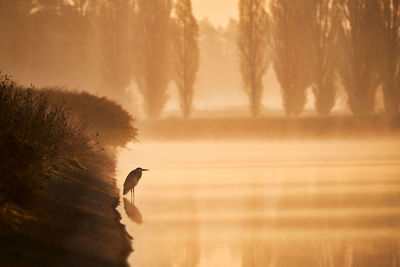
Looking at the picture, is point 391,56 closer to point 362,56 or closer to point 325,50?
point 362,56

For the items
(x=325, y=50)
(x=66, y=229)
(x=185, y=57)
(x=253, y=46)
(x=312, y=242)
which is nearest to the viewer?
(x=66, y=229)

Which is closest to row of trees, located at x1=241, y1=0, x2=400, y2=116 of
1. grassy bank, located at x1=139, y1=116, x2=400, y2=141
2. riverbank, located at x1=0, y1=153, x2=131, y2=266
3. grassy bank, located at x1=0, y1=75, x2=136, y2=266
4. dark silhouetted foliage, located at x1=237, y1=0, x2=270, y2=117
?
dark silhouetted foliage, located at x1=237, y1=0, x2=270, y2=117

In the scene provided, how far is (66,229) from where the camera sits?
938 cm

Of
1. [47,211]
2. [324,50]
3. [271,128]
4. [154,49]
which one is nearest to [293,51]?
[324,50]

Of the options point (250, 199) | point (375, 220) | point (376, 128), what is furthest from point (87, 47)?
point (375, 220)

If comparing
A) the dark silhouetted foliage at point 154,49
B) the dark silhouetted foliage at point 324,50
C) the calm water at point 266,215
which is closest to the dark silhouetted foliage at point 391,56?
the dark silhouetted foliage at point 324,50

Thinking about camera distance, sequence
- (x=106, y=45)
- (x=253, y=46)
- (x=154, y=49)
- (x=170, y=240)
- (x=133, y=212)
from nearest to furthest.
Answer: (x=170, y=240) → (x=133, y=212) → (x=253, y=46) → (x=154, y=49) → (x=106, y=45)

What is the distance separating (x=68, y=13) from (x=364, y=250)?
5667 centimetres

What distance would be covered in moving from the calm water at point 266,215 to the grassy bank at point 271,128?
2481 cm

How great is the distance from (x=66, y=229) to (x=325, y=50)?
46132 mm

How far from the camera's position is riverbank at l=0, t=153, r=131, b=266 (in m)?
7.48

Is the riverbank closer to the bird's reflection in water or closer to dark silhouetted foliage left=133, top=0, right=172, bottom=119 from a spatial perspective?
the bird's reflection in water

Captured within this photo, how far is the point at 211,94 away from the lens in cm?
11825

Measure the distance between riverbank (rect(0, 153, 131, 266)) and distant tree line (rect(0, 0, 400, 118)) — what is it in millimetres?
39848
